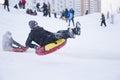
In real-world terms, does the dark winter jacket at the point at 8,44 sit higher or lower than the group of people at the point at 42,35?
lower

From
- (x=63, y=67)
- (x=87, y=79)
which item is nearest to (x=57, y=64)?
(x=63, y=67)

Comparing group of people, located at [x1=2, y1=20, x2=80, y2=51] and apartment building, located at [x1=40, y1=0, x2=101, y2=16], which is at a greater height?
apartment building, located at [x1=40, y1=0, x2=101, y2=16]

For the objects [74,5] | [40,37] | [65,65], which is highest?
[74,5]

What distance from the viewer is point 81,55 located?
5.38m

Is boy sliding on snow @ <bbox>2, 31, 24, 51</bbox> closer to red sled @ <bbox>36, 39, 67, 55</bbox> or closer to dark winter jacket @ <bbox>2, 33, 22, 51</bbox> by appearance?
dark winter jacket @ <bbox>2, 33, 22, 51</bbox>

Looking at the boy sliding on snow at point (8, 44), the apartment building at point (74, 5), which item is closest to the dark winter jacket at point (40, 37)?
the boy sliding on snow at point (8, 44)

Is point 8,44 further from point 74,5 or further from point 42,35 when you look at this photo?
point 74,5

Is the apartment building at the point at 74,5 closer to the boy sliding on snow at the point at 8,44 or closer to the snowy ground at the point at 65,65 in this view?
the snowy ground at the point at 65,65

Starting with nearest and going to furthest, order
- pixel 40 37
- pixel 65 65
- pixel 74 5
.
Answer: pixel 65 65 → pixel 40 37 → pixel 74 5

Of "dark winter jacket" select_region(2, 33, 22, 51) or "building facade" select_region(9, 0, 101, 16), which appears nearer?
"dark winter jacket" select_region(2, 33, 22, 51)

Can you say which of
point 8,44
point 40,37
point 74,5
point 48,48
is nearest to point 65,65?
point 48,48

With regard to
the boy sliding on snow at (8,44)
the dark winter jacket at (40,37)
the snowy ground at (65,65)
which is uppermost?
the dark winter jacket at (40,37)

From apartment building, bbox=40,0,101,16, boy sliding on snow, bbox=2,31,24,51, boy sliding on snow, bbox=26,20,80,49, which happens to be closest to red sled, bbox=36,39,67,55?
boy sliding on snow, bbox=26,20,80,49

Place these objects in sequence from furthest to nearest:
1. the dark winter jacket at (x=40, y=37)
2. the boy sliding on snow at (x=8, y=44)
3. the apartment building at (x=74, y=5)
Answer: the apartment building at (x=74, y=5)
the boy sliding on snow at (x=8, y=44)
the dark winter jacket at (x=40, y=37)
